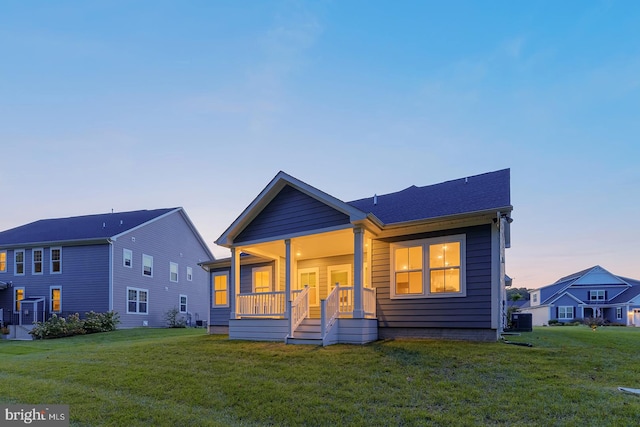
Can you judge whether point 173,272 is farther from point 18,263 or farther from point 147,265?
point 18,263

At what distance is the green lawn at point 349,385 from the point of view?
16.4 ft

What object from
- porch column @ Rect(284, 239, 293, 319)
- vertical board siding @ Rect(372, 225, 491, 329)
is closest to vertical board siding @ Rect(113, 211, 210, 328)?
porch column @ Rect(284, 239, 293, 319)

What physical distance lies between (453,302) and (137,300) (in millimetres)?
20869

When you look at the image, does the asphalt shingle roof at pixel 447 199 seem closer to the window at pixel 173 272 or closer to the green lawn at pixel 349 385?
the green lawn at pixel 349 385

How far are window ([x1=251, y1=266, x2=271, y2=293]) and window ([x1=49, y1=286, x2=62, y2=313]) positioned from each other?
48.2ft

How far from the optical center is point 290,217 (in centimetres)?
1191

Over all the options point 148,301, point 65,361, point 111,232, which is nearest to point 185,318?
point 148,301

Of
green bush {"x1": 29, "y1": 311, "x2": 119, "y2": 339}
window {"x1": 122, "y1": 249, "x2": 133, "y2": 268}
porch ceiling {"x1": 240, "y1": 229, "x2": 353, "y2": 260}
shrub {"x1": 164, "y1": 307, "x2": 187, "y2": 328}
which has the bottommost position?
shrub {"x1": 164, "y1": 307, "x2": 187, "y2": 328}

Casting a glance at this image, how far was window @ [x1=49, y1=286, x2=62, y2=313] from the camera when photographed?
904 inches

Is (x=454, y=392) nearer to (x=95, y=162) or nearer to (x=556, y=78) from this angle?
(x=556, y=78)

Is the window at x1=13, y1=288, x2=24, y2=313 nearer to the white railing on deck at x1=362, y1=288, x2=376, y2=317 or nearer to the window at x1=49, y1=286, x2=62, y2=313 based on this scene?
the window at x1=49, y1=286, x2=62, y2=313

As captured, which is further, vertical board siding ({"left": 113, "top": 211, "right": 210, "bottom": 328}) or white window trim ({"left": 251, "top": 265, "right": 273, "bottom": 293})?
vertical board siding ({"left": 113, "top": 211, "right": 210, "bottom": 328})

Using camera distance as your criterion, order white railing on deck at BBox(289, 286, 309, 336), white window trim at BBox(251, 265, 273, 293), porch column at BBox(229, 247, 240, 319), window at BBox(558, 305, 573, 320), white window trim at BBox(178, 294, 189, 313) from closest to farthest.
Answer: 1. white railing on deck at BBox(289, 286, 309, 336)
2. porch column at BBox(229, 247, 240, 319)
3. white window trim at BBox(251, 265, 273, 293)
4. white window trim at BBox(178, 294, 189, 313)
5. window at BBox(558, 305, 573, 320)

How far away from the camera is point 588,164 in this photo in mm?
18500
